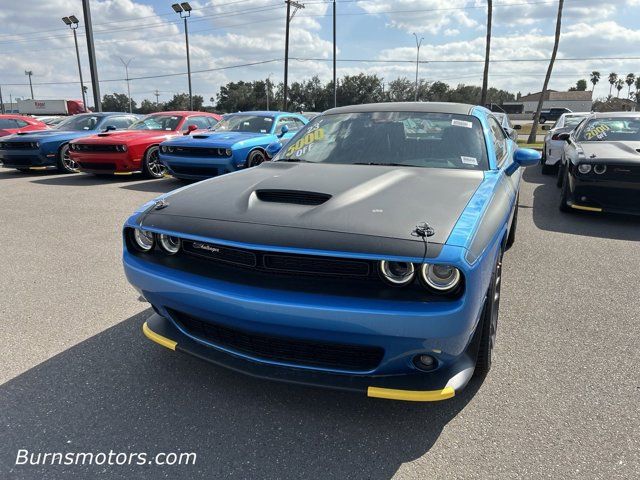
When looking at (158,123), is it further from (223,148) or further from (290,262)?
(290,262)

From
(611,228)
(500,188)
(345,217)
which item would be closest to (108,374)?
(345,217)

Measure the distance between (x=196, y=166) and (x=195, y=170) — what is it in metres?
0.15

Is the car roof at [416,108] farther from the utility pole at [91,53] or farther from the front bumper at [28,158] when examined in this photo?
the utility pole at [91,53]

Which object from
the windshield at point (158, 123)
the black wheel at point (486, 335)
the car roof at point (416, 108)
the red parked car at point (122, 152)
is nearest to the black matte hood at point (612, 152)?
the car roof at point (416, 108)

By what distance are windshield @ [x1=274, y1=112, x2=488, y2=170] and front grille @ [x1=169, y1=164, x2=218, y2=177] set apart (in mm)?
4761

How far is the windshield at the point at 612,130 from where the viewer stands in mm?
6922

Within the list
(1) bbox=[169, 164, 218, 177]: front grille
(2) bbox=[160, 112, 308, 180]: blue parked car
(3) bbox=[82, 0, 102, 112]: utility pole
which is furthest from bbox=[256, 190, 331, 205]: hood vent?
(3) bbox=[82, 0, 102, 112]: utility pole

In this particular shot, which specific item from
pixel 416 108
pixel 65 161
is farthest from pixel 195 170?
pixel 416 108

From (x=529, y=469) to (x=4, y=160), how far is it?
12540 millimetres

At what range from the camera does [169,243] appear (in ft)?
7.72

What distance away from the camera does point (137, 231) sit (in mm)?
2453

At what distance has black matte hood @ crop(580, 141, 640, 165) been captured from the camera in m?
5.71

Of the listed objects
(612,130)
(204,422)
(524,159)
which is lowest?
(204,422)

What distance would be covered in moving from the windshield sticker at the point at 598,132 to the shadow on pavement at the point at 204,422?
633 centimetres
